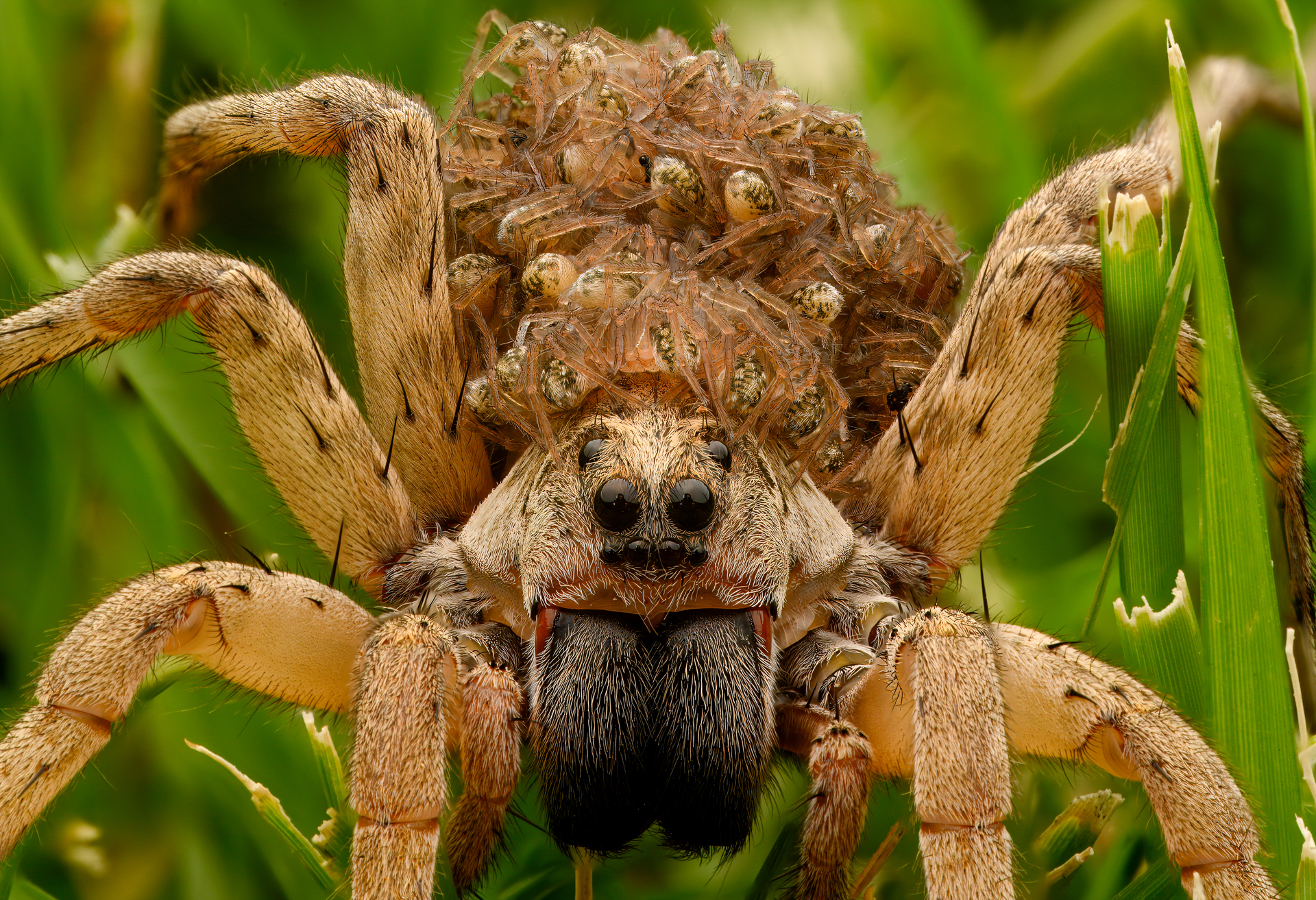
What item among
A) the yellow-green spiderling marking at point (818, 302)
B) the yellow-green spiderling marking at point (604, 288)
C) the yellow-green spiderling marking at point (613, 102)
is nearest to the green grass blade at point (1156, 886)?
the yellow-green spiderling marking at point (818, 302)

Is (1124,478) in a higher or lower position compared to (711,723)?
higher

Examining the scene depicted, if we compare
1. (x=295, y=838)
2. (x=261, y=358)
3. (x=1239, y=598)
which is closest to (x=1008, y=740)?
(x=1239, y=598)

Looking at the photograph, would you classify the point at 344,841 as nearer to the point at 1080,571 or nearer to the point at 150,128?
the point at 1080,571

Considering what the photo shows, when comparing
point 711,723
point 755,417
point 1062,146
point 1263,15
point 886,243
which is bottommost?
point 711,723

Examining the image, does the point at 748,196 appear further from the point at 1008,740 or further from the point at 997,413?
the point at 1008,740

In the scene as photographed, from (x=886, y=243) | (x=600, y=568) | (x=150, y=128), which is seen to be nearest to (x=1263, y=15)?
(x=886, y=243)

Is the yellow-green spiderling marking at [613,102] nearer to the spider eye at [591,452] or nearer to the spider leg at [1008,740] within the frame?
the spider eye at [591,452]

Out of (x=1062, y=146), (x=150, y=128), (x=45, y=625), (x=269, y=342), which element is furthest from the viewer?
(x=1062, y=146)
